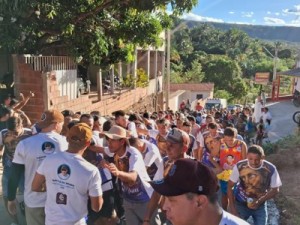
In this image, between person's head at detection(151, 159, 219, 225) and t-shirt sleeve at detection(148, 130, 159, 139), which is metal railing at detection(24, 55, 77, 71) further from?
person's head at detection(151, 159, 219, 225)

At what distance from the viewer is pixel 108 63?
13844 mm

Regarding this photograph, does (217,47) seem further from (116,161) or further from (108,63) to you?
(116,161)

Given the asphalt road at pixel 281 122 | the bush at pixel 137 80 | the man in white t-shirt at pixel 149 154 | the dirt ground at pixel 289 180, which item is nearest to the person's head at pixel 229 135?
the man in white t-shirt at pixel 149 154

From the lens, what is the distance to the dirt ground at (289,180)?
721cm

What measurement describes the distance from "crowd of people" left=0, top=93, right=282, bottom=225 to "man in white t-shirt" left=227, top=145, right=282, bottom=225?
0.04 feet

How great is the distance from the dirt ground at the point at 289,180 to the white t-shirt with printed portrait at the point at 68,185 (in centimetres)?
436

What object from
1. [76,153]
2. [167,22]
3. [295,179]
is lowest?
[295,179]

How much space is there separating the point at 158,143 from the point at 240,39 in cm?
10836

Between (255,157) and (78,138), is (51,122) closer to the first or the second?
(78,138)

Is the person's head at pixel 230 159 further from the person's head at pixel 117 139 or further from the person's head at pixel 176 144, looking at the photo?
the person's head at pixel 117 139

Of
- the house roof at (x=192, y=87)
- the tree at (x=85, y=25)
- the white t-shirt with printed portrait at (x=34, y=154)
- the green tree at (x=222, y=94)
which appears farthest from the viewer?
the green tree at (x=222, y=94)

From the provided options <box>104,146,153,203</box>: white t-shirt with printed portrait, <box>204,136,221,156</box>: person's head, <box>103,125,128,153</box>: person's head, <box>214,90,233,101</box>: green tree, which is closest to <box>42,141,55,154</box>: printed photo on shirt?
<box>103,125,128,153</box>: person's head

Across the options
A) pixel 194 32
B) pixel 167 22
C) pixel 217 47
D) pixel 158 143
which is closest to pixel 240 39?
pixel 194 32

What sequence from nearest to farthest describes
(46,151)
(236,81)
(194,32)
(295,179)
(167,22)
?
1. (46,151)
2. (295,179)
3. (167,22)
4. (236,81)
5. (194,32)
